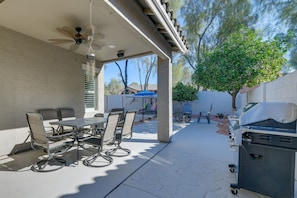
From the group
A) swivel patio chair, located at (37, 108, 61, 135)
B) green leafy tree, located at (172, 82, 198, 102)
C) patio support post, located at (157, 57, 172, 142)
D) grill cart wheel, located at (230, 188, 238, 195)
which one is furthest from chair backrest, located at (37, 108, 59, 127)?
green leafy tree, located at (172, 82, 198, 102)

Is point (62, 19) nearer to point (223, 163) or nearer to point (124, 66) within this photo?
point (223, 163)

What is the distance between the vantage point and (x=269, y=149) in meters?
2.12

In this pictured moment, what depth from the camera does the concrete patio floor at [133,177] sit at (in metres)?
2.40

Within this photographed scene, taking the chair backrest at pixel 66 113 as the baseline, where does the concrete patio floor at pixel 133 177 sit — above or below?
below

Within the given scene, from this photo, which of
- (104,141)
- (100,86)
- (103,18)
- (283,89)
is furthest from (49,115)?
(283,89)

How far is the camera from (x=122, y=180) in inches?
108

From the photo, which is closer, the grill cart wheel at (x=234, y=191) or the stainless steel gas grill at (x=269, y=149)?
the stainless steel gas grill at (x=269, y=149)

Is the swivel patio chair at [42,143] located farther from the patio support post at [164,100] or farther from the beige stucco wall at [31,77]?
the patio support post at [164,100]

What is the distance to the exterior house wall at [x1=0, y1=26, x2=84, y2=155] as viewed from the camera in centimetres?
394

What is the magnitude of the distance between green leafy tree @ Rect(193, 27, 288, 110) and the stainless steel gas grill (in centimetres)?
412

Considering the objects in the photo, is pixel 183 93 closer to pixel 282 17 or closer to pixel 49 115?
pixel 282 17

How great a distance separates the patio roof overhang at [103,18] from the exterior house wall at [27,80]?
0.40m

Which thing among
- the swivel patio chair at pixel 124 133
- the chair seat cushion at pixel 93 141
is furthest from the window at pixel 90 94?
the chair seat cushion at pixel 93 141

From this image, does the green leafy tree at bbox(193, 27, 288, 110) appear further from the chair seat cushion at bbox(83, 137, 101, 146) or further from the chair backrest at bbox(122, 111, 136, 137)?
the chair seat cushion at bbox(83, 137, 101, 146)
